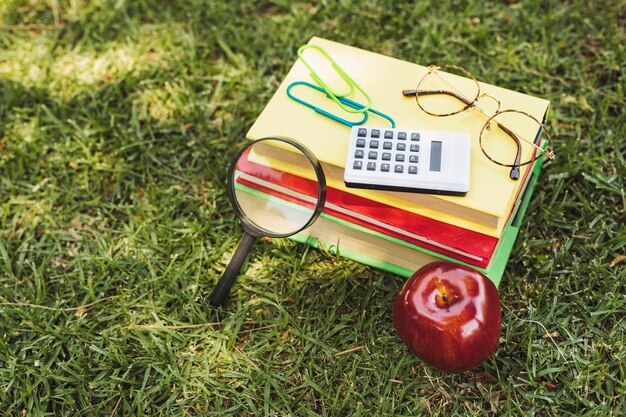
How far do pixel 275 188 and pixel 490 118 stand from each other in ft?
2.46

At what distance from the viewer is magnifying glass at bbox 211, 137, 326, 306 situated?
2104 millimetres

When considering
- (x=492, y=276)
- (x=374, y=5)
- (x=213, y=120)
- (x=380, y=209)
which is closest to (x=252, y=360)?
(x=380, y=209)

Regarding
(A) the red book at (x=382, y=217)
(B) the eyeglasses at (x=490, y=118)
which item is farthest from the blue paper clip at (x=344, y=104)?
(A) the red book at (x=382, y=217)

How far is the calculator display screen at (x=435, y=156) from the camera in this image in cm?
200

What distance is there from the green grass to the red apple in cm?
22

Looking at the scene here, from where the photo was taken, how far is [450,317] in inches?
75.6

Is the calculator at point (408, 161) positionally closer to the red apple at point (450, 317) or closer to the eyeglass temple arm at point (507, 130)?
the eyeglass temple arm at point (507, 130)

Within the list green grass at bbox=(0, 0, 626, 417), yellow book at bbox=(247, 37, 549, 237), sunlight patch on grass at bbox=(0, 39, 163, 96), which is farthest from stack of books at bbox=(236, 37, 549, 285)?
sunlight patch on grass at bbox=(0, 39, 163, 96)

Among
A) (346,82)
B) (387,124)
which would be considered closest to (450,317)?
(387,124)

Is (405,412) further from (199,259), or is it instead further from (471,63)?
(471,63)

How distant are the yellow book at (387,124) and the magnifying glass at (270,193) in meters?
0.04

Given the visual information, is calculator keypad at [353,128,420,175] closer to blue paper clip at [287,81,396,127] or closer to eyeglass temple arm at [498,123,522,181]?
blue paper clip at [287,81,396,127]

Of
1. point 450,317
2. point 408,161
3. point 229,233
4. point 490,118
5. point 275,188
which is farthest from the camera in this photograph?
point 229,233

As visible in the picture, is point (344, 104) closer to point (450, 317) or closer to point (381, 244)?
point (381, 244)
